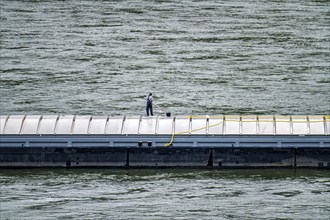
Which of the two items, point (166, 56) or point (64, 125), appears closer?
point (64, 125)

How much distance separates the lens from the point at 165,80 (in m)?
59.6

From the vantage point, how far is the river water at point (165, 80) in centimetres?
4044

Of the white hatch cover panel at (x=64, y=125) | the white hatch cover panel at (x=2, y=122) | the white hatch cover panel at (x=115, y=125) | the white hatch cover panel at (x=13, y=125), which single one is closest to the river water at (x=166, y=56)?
the white hatch cover panel at (x=2, y=122)

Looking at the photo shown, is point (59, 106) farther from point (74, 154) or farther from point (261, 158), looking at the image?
point (261, 158)

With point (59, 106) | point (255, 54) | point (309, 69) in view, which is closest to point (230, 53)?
point (255, 54)

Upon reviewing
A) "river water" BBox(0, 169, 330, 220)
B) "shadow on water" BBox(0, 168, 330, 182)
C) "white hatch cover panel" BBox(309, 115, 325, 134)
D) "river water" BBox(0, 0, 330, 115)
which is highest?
"river water" BBox(0, 0, 330, 115)

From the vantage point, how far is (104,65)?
6241cm

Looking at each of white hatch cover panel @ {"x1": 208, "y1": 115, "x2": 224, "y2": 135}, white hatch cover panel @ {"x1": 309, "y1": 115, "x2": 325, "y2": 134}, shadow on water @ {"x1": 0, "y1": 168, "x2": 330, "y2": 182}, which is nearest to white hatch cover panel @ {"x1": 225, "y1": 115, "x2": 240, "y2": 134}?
white hatch cover panel @ {"x1": 208, "y1": 115, "x2": 224, "y2": 135}

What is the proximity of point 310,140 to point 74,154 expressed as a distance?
31.7 feet

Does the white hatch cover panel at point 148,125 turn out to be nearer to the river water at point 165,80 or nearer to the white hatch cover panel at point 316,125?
the river water at point 165,80

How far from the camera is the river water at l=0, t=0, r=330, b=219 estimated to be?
40.4 metres

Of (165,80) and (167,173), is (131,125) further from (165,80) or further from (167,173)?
(165,80)

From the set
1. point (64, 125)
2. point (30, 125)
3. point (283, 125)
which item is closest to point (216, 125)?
point (283, 125)

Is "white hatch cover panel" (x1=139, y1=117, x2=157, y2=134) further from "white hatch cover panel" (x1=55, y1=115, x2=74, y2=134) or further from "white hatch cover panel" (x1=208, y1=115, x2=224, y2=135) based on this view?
"white hatch cover panel" (x1=55, y1=115, x2=74, y2=134)
